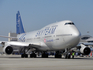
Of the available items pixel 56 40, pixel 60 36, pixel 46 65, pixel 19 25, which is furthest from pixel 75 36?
pixel 19 25

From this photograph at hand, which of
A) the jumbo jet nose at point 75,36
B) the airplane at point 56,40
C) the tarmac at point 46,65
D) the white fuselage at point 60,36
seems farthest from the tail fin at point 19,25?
the tarmac at point 46,65

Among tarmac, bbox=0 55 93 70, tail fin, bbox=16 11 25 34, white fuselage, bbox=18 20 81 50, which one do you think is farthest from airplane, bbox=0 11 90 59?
tail fin, bbox=16 11 25 34

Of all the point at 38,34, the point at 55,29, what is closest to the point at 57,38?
the point at 55,29

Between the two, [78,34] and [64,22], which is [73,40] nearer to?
[78,34]

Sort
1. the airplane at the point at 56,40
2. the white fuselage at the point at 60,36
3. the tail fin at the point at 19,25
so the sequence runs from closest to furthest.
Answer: the white fuselage at the point at 60,36, the airplane at the point at 56,40, the tail fin at the point at 19,25

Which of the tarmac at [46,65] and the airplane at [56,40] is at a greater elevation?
the airplane at [56,40]

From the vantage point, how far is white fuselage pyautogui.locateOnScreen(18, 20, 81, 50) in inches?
996

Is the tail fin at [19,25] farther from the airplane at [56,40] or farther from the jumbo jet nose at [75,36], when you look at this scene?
the jumbo jet nose at [75,36]

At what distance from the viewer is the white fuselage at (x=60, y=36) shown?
83.0 ft

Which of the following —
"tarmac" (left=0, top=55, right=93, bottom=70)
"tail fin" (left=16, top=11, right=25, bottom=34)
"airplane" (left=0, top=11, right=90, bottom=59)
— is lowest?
"tarmac" (left=0, top=55, right=93, bottom=70)

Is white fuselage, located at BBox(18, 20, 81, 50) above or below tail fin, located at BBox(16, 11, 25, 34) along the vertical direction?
below

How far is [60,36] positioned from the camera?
87.7 ft

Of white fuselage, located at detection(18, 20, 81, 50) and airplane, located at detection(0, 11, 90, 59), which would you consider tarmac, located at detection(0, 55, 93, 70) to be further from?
airplane, located at detection(0, 11, 90, 59)

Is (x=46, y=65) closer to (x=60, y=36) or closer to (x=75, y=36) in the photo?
(x=75, y=36)
